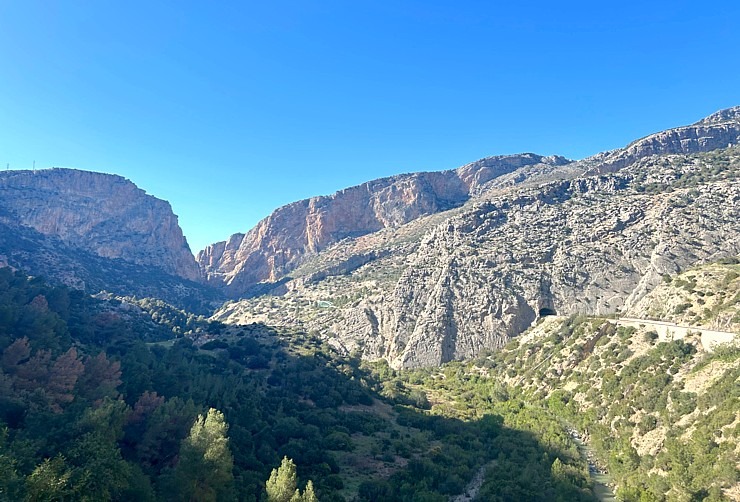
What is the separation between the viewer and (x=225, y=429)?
24922 mm

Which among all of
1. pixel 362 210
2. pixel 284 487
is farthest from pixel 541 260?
pixel 362 210

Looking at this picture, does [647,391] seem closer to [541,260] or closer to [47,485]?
[541,260]

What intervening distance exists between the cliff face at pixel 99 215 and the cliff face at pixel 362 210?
101 ft

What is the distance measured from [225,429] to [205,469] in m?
3.35

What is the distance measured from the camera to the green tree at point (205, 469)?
68.6 feet

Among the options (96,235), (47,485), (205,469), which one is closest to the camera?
(47,485)

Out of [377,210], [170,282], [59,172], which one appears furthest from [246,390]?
[59,172]

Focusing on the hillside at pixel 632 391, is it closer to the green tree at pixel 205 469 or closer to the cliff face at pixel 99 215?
the green tree at pixel 205 469

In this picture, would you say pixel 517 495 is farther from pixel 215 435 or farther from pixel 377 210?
pixel 377 210

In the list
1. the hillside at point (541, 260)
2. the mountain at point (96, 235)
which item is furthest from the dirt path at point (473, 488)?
the mountain at point (96, 235)

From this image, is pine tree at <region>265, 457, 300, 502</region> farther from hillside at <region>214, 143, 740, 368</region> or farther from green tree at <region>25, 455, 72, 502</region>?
hillside at <region>214, 143, 740, 368</region>

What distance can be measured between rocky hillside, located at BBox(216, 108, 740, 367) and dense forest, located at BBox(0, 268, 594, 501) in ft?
63.3

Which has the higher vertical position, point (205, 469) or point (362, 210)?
point (362, 210)

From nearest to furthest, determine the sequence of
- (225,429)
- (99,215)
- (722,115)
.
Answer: (225,429) → (722,115) → (99,215)
